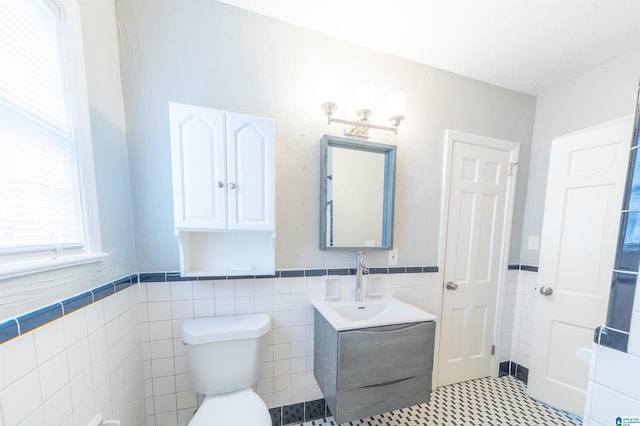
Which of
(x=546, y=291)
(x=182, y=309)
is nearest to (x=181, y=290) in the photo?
(x=182, y=309)

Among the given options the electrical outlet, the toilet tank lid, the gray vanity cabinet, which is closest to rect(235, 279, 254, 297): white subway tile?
the toilet tank lid

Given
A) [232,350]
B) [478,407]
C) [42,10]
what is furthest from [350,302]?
[42,10]

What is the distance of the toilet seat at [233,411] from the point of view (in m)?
0.93

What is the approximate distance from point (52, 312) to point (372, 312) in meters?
1.41

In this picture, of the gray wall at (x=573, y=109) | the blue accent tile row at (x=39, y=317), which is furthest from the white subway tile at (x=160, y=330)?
the gray wall at (x=573, y=109)

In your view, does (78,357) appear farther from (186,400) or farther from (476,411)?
(476,411)

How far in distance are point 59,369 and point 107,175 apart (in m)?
0.71

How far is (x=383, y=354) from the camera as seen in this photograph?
105 cm

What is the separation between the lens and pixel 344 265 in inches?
55.6

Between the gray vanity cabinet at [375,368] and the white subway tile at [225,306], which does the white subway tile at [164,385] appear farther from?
the gray vanity cabinet at [375,368]

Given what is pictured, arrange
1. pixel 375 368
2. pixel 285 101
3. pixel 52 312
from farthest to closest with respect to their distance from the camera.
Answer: pixel 285 101, pixel 375 368, pixel 52 312

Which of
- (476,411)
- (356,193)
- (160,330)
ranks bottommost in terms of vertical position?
(476,411)

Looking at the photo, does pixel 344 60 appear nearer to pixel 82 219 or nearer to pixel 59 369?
pixel 82 219

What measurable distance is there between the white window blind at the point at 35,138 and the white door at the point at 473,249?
2.01 metres
